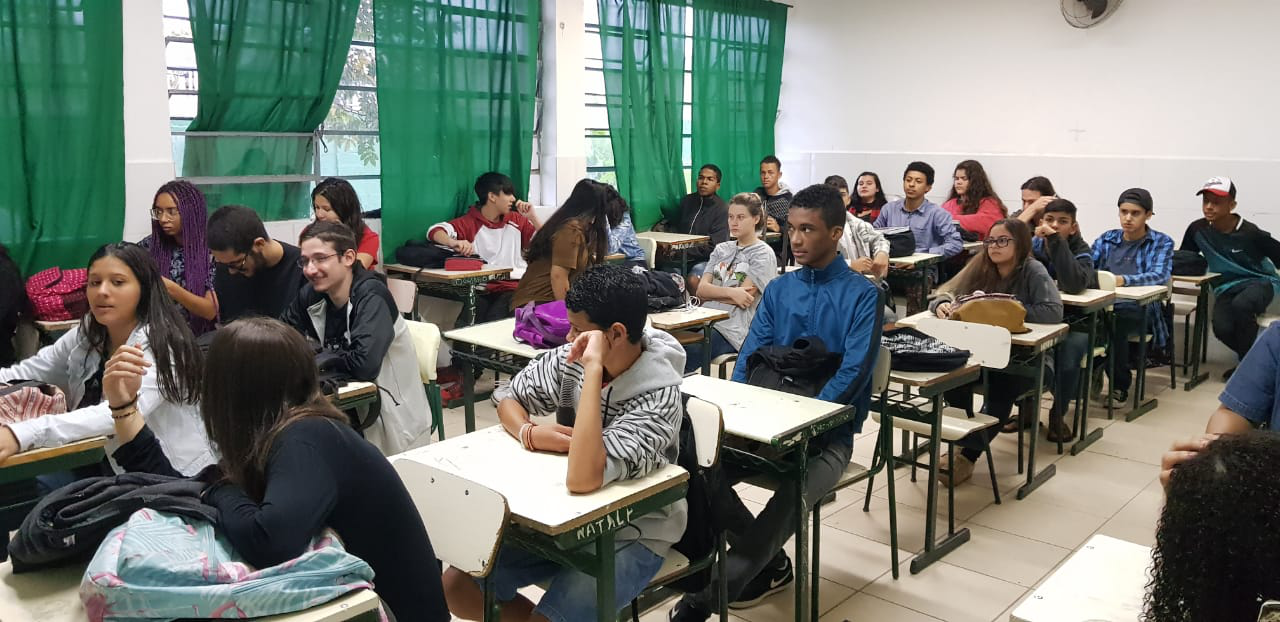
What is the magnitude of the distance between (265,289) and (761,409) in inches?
87.4

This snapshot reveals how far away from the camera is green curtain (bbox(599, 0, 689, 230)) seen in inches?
299

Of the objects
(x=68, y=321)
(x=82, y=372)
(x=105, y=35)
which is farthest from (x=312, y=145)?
(x=82, y=372)

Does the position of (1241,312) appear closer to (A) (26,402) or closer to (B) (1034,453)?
(B) (1034,453)

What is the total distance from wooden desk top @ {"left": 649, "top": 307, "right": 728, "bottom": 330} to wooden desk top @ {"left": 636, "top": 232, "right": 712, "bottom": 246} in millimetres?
2742

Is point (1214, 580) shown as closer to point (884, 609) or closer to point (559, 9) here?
point (884, 609)

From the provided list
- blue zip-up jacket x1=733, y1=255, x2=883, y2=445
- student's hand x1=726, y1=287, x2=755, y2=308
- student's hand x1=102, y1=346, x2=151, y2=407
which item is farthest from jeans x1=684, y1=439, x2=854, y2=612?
student's hand x1=726, y1=287, x2=755, y2=308

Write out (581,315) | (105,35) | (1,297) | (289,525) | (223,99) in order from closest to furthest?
(289,525)
(581,315)
(1,297)
(105,35)
(223,99)

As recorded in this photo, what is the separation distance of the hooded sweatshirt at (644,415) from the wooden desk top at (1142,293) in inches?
143

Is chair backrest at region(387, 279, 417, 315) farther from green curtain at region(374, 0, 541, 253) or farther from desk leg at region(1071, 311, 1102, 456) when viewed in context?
desk leg at region(1071, 311, 1102, 456)

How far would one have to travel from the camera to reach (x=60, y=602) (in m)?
1.63

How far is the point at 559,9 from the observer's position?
7125 mm

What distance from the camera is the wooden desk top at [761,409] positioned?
103 inches

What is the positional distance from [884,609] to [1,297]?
3794 millimetres

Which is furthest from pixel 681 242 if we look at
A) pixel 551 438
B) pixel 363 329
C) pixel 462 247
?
pixel 551 438
